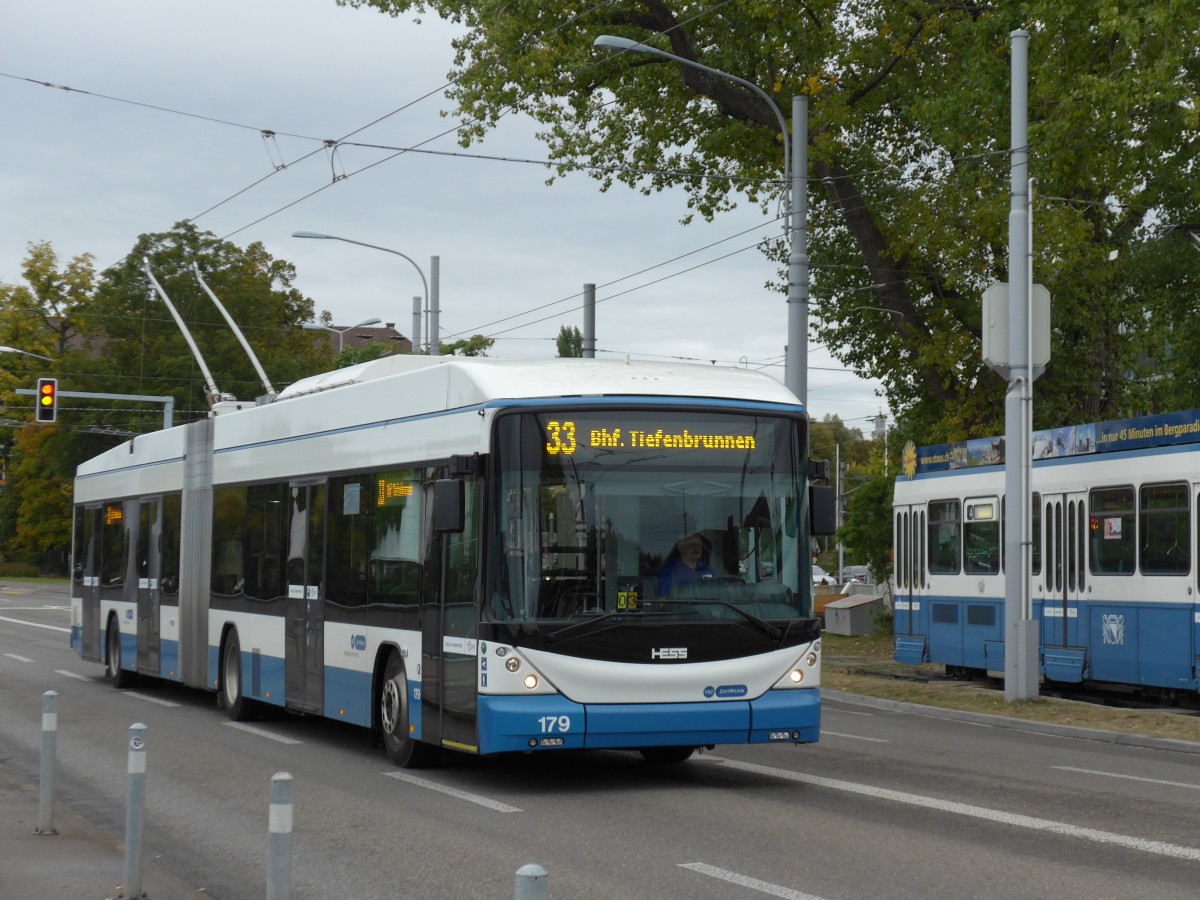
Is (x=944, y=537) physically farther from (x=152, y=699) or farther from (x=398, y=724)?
(x=398, y=724)

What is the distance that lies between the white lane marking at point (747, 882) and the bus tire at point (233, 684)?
995 cm

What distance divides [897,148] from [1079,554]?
1522 centimetres

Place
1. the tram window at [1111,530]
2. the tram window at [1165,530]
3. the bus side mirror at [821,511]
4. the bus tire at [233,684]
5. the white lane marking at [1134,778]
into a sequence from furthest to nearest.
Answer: the tram window at [1111,530] < the tram window at [1165,530] < the bus tire at [233,684] < the white lane marking at [1134,778] < the bus side mirror at [821,511]

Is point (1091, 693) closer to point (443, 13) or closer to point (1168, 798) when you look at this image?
point (1168, 798)

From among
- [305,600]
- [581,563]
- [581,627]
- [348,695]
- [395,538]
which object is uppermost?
[395,538]

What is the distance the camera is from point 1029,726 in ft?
60.3

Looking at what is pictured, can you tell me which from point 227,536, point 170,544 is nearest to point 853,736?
point 227,536

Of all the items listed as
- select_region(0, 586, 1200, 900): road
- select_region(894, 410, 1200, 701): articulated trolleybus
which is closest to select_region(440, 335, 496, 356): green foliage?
select_region(894, 410, 1200, 701): articulated trolleybus

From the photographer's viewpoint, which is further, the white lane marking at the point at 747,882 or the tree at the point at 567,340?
the tree at the point at 567,340

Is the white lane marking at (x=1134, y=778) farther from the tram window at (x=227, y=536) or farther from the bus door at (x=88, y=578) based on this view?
the bus door at (x=88, y=578)

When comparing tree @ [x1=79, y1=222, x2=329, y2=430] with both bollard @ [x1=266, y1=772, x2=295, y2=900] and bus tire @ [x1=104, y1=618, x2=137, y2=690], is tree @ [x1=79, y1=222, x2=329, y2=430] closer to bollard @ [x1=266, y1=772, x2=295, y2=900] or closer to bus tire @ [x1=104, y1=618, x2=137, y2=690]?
bus tire @ [x1=104, y1=618, x2=137, y2=690]

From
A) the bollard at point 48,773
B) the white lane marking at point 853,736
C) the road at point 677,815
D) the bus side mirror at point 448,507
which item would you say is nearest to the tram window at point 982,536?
the road at point 677,815

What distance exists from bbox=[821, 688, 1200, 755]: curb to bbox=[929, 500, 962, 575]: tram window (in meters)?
3.24

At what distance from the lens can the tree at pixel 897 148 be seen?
93.5 ft
